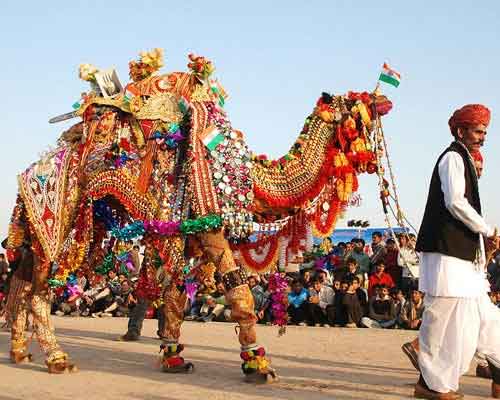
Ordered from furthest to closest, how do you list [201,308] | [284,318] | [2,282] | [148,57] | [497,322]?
1. [2,282]
2. [201,308]
3. [148,57]
4. [284,318]
5. [497,322]

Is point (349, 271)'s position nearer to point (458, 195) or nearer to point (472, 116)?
point (472, 116)

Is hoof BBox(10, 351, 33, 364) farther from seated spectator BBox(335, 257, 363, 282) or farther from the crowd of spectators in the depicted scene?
seated spectator BBox(335, 257, 363, 282)

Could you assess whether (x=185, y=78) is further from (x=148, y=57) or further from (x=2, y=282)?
(x=2, y=282)

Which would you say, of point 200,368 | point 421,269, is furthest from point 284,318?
point 421,269

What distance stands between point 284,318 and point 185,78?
267 centimetres

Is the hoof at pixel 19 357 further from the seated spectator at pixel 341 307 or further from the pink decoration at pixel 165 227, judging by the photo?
the seated spectator at pixel 341 307

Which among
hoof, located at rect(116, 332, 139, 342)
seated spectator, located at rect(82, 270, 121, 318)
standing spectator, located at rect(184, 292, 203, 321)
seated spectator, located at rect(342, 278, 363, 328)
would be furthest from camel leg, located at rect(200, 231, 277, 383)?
seated spectator, located at rect(82, 270, 121, 318)

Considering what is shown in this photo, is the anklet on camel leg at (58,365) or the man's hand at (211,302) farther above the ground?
the man's hand at (211,302)

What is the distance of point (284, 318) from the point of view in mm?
6504

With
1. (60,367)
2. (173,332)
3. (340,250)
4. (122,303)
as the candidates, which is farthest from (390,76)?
(122,303)

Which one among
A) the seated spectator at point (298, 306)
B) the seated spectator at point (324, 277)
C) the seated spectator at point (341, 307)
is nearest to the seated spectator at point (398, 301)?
the seated spectator at point (341, 307)

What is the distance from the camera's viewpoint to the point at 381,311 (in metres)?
12.0

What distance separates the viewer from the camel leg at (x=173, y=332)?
668 centimetres

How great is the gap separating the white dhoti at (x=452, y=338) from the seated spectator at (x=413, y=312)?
20.4ft
